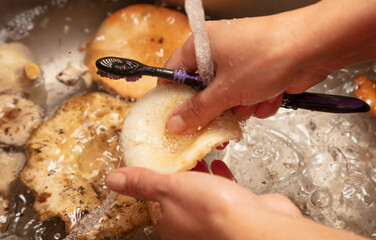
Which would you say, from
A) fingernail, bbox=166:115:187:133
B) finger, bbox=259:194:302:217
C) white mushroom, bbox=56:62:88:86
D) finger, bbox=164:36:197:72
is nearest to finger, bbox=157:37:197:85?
finger, bbox=164:36:197:72

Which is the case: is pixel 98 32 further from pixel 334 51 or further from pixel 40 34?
pixel 334 51

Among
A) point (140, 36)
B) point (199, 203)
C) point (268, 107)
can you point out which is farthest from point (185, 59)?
point (140, 36)

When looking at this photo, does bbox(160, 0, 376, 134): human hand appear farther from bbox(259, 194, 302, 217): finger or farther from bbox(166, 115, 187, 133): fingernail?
bbox(259, 194, 302, 217): finger

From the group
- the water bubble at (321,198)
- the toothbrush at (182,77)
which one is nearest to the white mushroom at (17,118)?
the toothbrush at (182,77)

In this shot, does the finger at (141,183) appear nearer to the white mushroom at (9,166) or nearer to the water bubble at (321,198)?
the white mushroom at (9,166)

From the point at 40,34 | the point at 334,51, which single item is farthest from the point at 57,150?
the point at 334,51

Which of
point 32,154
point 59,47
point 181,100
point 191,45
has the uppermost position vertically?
point 191,45

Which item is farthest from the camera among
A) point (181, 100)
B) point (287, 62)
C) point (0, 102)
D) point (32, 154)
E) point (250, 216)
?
point (0, 102)
